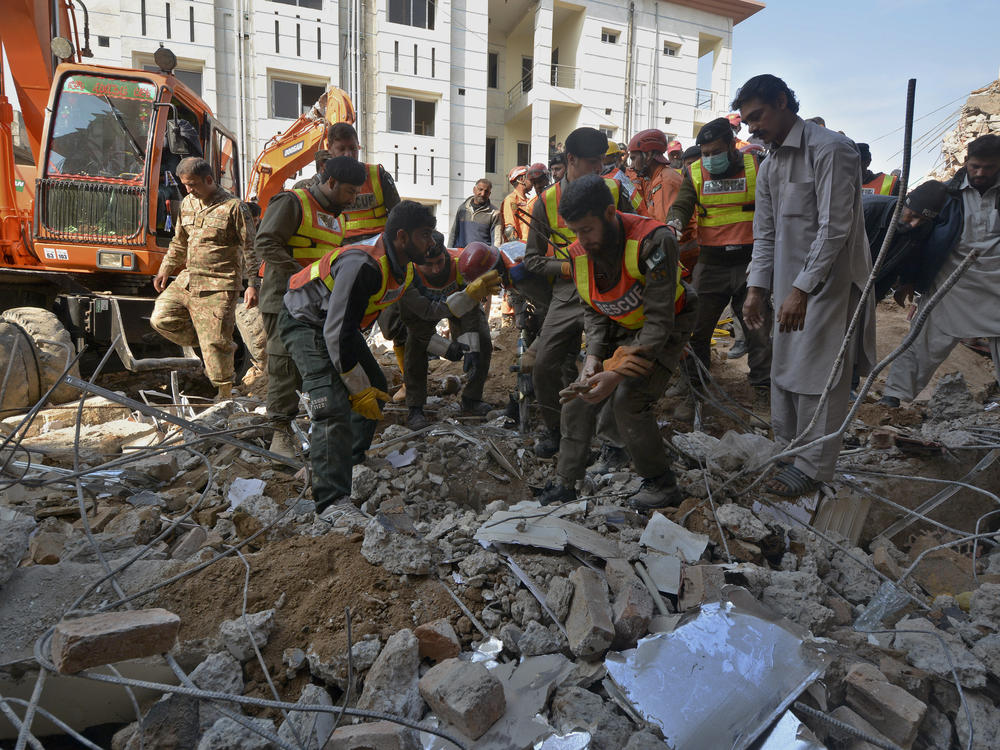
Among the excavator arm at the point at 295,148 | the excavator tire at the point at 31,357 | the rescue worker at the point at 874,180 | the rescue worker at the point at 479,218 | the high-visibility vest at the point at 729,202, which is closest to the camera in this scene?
the high-visibility vest at the point at 729,202

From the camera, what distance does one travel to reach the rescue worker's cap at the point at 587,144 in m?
3.44

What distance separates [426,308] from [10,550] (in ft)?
8.43

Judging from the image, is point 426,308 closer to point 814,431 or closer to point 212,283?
point 212,283

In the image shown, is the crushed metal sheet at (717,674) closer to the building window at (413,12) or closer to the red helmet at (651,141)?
the red helmet at (651,141)

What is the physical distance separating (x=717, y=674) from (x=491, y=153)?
18022 millimetres

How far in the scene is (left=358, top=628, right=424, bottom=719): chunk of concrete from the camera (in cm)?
168

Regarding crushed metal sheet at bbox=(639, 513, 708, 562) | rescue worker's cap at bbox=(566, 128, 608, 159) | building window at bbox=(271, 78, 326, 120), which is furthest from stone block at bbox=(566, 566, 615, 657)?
building window at bbox=(271, 78, 326, 120)

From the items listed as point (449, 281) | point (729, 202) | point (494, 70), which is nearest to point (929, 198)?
point (729, 202)

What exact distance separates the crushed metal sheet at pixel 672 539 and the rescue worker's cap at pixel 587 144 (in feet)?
6.87

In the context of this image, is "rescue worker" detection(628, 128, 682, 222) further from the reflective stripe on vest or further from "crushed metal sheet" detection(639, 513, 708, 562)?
"crushed metal sheet" detection(639, 513, 708, 562)

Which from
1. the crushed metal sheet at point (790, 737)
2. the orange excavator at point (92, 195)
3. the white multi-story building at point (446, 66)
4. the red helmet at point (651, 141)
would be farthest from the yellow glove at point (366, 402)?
the white multi-story building at point (446, 66)

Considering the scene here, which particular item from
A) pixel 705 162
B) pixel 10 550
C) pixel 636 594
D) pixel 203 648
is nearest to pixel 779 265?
pixel 705 162

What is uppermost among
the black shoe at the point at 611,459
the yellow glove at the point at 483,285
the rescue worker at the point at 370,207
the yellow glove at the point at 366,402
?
the rescue worker at the point at 370,207

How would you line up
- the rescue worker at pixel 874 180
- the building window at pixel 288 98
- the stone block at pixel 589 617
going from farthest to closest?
1. the building window at pixel 288 98
2. the rescue worker at pixel 874 180
3. the stone block at pixel 589 617
